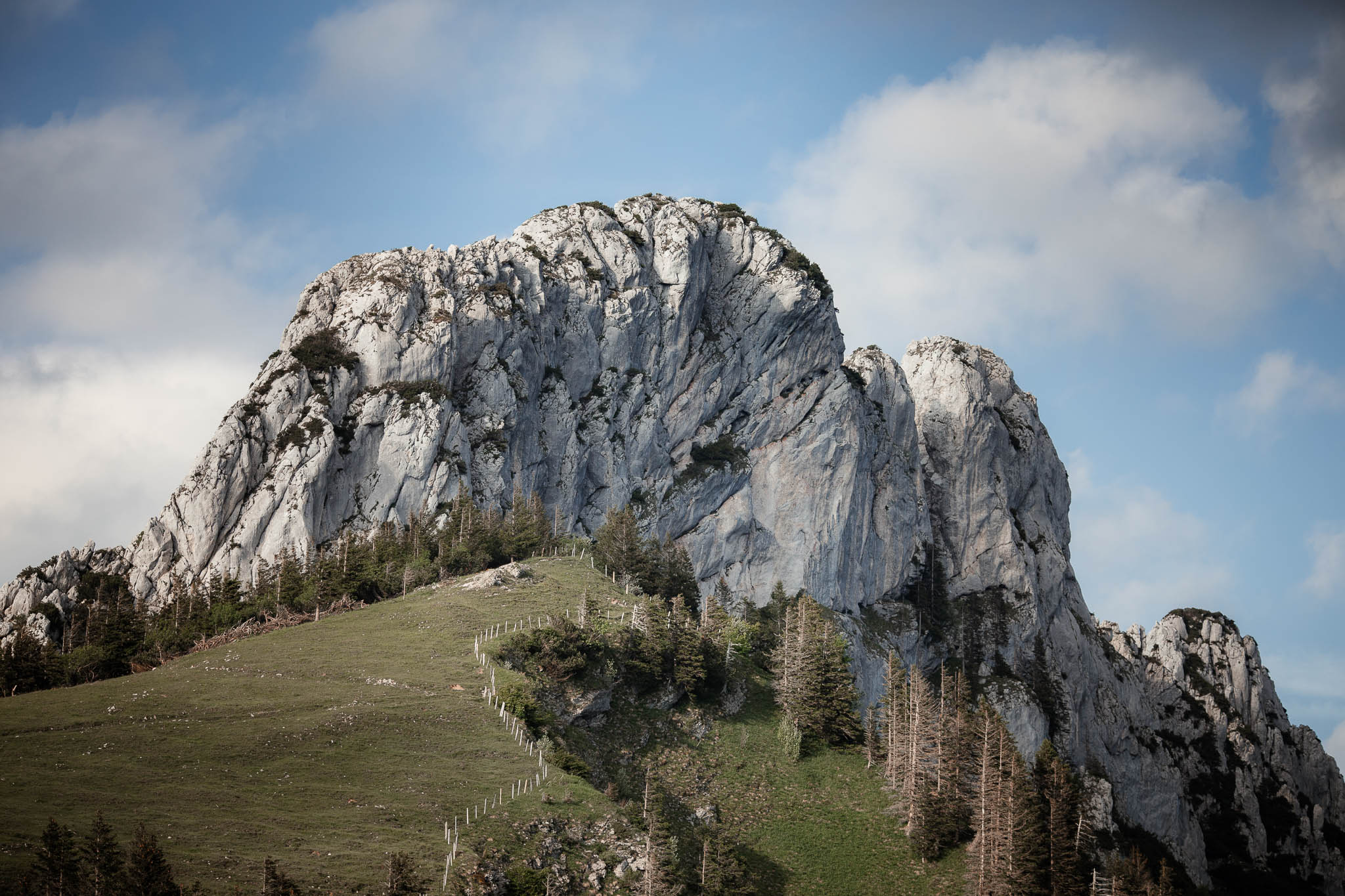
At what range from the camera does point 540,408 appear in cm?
15075

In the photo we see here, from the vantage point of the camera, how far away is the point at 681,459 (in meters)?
165

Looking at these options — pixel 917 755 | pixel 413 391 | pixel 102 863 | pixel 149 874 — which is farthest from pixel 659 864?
pixel 413 391

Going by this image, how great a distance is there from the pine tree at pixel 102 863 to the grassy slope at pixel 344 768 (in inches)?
94.3

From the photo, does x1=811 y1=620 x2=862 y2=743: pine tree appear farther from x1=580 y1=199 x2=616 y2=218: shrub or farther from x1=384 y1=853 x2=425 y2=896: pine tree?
x1=580 y1=199 x2=616 y2=218: shrub

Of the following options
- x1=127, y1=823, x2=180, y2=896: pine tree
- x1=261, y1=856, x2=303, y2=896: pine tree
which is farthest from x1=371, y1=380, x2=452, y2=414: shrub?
x1=127, y1=823, x2=180, y2=896: pine tree

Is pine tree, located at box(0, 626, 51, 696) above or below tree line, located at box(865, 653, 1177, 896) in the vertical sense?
above

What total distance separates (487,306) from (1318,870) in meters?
184

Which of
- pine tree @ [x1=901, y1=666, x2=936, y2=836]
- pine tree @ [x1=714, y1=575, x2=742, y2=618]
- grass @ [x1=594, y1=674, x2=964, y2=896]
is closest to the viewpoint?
grass @ [x1=594, y1=674, x2=964, y2=896]

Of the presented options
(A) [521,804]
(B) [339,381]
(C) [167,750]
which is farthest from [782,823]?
(B) [339,381]

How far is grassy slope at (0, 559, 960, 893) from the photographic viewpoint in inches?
1766

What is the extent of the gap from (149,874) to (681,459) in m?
131

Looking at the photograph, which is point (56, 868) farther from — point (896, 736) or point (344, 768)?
point (896, 736)

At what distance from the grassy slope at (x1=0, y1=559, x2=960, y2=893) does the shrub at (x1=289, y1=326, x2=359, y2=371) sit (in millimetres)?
61194

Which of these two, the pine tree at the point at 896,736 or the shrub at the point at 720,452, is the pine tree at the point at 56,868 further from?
the shrub at the point at 720,452
